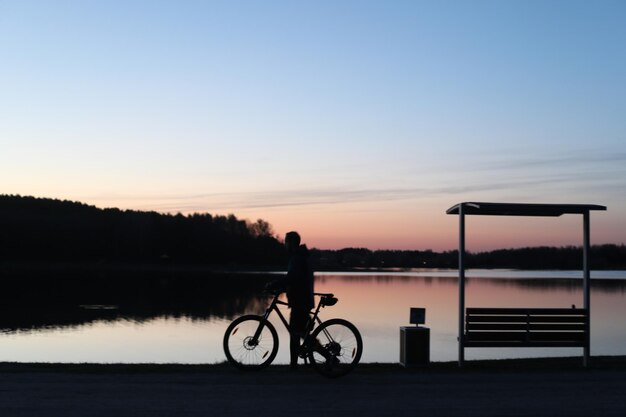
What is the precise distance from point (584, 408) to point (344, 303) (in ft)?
147

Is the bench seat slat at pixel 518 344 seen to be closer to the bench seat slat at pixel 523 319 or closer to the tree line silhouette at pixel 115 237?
the bench seat slat at pixel 523 319

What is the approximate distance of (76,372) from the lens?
10750 mm

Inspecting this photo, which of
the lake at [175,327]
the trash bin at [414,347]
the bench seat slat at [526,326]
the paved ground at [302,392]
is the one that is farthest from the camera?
the lake at [175,327]

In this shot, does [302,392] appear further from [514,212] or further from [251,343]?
[514,212]

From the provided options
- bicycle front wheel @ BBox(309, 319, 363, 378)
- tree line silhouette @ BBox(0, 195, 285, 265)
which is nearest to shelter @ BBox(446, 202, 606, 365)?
bicycle front wheel @ BBox(309, 319, 363, 378)

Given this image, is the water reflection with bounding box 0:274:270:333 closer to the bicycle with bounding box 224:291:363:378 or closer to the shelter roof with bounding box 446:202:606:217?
the bicycle with bounding box 224:291:363:378

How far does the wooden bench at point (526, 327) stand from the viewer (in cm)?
1255

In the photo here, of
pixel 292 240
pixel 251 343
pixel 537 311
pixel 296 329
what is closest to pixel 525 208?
pixel 537 311

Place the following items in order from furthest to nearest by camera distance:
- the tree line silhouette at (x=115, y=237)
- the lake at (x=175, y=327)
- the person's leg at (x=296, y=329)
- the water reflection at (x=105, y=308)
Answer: the tree line silhouette at (x=115, y=237), the water reflection at (x=105, y=308), the lake at (x=175, y=327), the person's leg at (x=296, y=329)

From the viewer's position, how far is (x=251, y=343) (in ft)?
36.1

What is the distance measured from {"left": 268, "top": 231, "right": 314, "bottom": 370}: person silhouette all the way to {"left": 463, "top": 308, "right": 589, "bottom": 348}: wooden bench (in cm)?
277

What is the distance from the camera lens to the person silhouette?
11172 mm

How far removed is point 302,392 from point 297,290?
2133mm

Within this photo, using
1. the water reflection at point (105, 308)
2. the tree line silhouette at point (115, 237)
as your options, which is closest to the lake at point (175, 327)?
the water reflection at point (105, 308)
